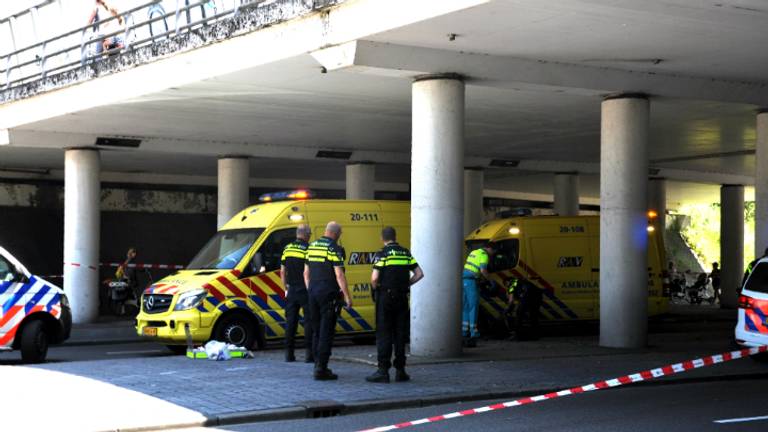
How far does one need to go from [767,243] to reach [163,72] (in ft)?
35.0

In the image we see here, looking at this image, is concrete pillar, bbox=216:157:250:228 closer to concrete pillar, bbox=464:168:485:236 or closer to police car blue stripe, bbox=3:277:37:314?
concrete pillar, bbox=464:168:485:236

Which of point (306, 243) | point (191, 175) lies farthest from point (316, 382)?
point (191, 175)

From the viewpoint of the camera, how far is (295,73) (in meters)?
17.7

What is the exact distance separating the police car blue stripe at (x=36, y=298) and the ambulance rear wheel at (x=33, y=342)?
23 centimetres

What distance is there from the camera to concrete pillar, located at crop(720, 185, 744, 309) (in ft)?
110

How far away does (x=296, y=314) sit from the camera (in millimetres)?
15734

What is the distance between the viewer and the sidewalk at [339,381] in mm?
11375

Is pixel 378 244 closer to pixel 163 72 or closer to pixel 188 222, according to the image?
pixel 163 72

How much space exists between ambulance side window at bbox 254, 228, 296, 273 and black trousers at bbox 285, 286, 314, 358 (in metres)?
2.17

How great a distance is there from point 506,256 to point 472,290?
→ 116 inches

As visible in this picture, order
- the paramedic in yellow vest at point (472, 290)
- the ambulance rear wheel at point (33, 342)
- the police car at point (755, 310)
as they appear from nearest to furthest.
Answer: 1. the police car at point (755, 310)
2. the ambulance rear wheel at point (33, 342)
3. the paramedic in yellow vest at point (472, 290)

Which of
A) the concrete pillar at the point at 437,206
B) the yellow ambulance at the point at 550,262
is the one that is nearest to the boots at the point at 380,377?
the concrete pillar at the point at 437,206

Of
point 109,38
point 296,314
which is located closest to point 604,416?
point 296,314

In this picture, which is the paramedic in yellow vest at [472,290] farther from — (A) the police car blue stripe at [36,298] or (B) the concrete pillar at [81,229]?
(B) the concrete pillar at [81,229]
